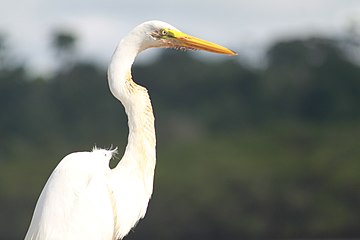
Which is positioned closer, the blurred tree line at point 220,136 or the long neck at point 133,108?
the long neck at point 133,108

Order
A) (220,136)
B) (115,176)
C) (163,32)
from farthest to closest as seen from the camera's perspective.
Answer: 1. (220,136)
2. (115,176)
3. (163,32)

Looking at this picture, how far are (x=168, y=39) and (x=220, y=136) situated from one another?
32021mm

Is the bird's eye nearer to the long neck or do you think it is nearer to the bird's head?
the bird's head

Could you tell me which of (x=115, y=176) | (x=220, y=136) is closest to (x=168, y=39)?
(x=115, y=176)

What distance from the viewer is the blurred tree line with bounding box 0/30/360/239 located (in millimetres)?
33031

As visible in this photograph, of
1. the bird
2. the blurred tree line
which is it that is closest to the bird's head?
the bird

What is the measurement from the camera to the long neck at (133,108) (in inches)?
243

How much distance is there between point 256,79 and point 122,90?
117 ft

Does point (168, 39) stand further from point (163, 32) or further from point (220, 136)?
point (220, 136)

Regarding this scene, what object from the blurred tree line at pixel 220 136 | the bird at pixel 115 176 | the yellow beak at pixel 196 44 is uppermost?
the yellow beak at pixel 196 44

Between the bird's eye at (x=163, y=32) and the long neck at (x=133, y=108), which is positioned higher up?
the bird's eye at (x=163, y=32)

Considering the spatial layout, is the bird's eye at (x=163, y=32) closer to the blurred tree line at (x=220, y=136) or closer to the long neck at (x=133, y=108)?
the long neck at (x=133, y=108)

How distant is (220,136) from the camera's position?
38.2 m

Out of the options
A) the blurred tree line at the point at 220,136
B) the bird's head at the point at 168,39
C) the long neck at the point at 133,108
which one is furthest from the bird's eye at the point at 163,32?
the blurred tree line at the point at 220,136
